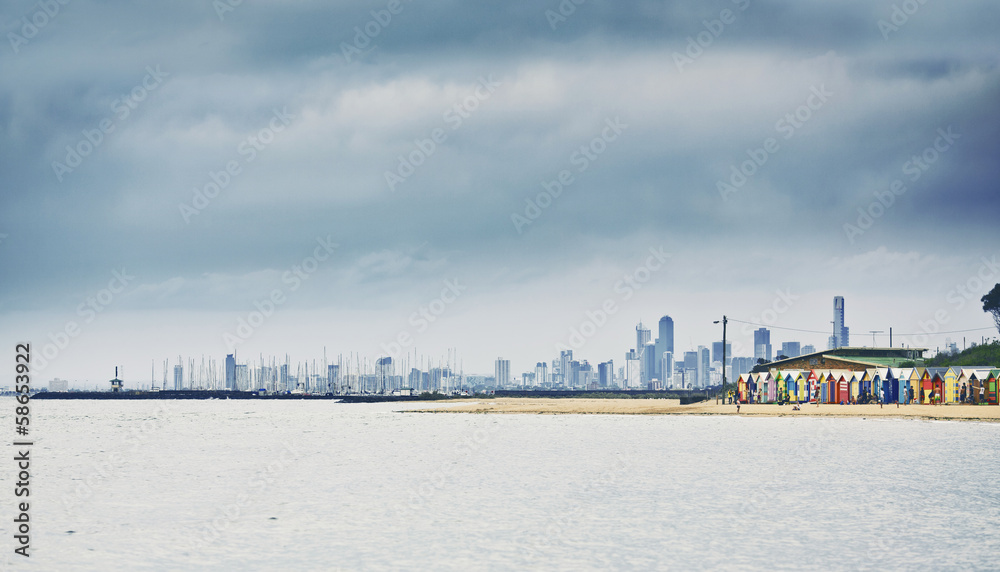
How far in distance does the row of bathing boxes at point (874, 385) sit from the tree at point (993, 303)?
80.3 m

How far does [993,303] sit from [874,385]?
8579 centimetres

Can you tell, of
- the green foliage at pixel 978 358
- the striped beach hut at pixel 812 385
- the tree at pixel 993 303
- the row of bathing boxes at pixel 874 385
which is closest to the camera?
the row of bathing boxes at pixel 874 385

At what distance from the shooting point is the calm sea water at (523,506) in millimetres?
21062

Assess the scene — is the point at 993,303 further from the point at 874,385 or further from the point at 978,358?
the point at 874,385

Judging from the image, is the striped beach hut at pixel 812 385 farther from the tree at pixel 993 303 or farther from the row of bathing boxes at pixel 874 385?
the tree at pixel 993 303

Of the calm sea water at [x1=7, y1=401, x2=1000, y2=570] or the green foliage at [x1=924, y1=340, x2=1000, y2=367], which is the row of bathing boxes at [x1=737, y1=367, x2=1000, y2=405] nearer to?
the green foliage at [x1=924, y1=340, x2=1000, y2=367]

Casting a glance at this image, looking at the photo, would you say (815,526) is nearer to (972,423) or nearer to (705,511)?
(705,511)

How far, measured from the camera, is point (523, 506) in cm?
2942

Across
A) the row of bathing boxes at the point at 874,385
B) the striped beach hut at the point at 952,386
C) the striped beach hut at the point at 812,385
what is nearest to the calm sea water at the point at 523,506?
the striped beach hut at the point at 952,386

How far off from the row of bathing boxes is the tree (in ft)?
264

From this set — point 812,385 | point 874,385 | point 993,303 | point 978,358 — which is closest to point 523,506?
point 874,385

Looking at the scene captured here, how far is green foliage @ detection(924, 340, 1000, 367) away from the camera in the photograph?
124500 millimetres

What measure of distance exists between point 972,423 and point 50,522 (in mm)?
71850

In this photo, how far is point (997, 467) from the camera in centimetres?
3956
